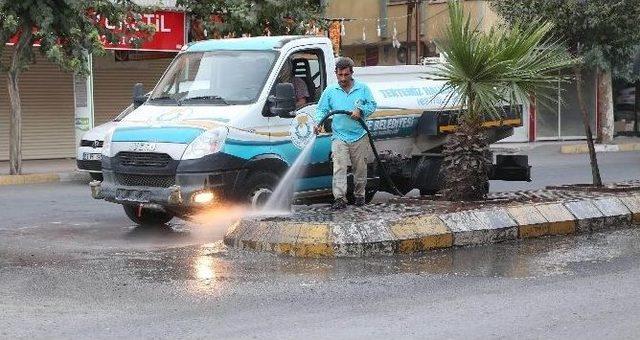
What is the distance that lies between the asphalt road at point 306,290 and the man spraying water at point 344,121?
1.28 m

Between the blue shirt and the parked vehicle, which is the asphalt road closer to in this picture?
the blue shirt

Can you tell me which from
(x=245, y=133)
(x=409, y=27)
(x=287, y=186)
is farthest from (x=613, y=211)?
(x=409, y=27)

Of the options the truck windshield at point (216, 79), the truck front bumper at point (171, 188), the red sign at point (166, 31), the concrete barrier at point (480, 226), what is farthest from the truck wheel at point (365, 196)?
the red sign at point (166, 31)

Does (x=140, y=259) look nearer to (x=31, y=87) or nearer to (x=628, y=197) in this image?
(x=628, y=197)

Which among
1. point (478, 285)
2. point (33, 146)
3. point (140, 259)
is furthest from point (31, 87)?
point (478, 285)

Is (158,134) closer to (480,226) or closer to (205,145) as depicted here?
(205,145)

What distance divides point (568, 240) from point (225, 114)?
3950 millimetres

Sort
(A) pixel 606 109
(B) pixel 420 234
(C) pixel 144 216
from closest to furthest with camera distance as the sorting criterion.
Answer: (B) pixel 420 234 → (C) pixel 144 216 → (A) pixel 606 109

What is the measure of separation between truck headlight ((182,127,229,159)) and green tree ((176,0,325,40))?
1241cm

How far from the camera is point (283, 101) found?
12172 millimetres

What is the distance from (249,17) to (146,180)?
40.8ft

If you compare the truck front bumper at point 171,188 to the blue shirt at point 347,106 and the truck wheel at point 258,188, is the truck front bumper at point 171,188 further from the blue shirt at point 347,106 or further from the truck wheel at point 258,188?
the blue shirt at point 347,106

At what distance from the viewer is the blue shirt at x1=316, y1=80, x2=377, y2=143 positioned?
11.7 meters

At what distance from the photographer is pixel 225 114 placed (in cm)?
1200
